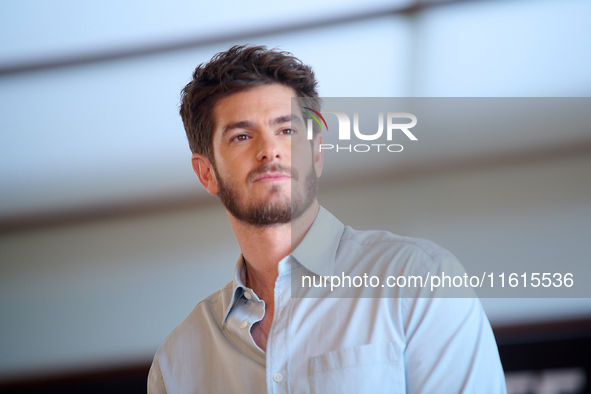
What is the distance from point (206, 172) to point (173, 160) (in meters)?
0.37

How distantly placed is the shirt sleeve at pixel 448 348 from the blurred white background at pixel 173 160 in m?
0.66

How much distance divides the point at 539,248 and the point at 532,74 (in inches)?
25.7

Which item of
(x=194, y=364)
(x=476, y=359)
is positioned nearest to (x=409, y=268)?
(x=476, y=359)

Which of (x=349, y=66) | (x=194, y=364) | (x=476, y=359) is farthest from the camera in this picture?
(x=349, y=66)

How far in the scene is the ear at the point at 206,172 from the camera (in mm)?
1675

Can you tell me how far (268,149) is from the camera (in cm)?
149

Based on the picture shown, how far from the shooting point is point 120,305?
2010 mm

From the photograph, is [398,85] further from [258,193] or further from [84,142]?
[84,142]

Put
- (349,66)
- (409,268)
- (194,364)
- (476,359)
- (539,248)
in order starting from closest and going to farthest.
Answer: (476,359) → (409,268) → (194,364) → (539,248) → (349,66)

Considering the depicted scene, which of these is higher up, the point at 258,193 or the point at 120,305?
the point at 258,193

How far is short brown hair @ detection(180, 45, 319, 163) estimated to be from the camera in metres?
1.58

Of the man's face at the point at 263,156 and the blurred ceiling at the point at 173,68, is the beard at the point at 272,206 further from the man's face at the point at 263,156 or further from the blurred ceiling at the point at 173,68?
the blurred ceiling at the point at 173,68

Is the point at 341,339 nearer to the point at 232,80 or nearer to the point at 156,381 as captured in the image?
the point at 156,381

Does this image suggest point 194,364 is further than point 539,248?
No
